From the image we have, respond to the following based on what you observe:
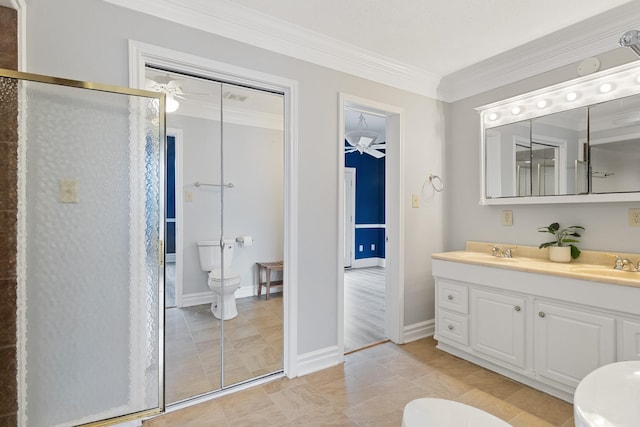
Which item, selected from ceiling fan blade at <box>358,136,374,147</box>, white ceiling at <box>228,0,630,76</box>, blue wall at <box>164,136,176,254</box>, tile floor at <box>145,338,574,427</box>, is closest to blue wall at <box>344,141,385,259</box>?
ceiling fan blade at <box>358,136,374,147</box>

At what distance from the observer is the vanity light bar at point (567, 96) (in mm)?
2057

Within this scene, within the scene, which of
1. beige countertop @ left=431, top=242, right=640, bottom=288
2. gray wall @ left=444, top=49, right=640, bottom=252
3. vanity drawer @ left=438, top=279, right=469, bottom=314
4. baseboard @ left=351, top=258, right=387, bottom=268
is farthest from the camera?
baseboard @ left=351, top=258, right=387, bottom=268

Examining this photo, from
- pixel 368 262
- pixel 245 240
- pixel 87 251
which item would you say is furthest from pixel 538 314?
pixel 368 262

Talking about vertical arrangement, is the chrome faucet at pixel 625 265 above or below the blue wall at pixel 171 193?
below

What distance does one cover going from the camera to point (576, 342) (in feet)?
6.32

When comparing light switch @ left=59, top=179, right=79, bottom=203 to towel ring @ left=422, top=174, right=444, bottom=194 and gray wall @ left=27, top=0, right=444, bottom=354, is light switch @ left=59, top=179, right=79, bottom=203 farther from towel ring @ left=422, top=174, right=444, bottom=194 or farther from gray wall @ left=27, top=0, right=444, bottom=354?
towel ring @ left=422, top=174, right=444, bottom=194

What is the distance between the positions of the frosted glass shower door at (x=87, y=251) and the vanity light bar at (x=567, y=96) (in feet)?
8.65

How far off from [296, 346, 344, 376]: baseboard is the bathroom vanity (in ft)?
3.12

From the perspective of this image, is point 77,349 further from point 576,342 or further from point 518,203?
point 518,203

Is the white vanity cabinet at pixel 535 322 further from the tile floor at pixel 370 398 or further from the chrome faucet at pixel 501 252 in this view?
the chrome faucet at pixel 501 252

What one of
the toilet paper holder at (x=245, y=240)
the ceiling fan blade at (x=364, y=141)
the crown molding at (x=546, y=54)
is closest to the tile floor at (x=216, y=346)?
the toilet paper holder at (x=245, y=240)

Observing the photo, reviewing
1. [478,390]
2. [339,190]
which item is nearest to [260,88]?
[339,190]

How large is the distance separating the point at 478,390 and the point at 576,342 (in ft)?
2.21

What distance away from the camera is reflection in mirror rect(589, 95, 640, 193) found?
2.03 meters
